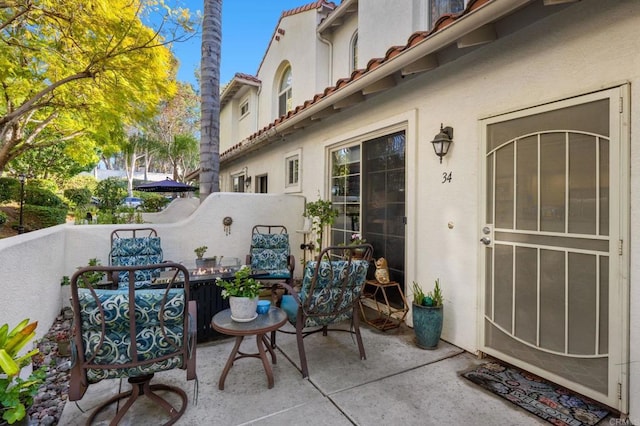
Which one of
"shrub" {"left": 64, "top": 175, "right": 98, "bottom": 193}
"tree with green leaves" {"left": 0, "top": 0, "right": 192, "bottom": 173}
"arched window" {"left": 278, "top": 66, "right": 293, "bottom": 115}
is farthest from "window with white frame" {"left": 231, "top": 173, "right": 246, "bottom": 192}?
"shrub" {"left": 64, "top": 175, "right": 98, "bottom": 193}

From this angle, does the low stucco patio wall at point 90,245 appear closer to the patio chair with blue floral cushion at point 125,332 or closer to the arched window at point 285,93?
the patio chair with blue floral cushion at point 125,332

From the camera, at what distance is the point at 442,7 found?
477 centimetres

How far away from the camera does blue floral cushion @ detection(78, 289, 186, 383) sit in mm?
1882

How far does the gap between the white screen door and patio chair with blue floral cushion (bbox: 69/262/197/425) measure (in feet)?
9.25

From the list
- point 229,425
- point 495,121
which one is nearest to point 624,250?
point 495,121

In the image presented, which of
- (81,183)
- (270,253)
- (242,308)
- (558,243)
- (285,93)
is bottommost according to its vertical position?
(242,308)

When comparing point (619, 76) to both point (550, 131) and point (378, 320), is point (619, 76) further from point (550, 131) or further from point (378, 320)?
point (378, 320)

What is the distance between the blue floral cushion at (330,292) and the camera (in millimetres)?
2797

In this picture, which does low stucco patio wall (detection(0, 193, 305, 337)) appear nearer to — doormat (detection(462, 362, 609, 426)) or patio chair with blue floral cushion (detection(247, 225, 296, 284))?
patio chair with blue floral cushion (detection(247, 225, 296, 284))

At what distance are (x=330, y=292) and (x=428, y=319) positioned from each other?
1179 millimetres

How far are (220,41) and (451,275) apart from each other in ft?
20.4

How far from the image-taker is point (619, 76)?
2217 millimetres

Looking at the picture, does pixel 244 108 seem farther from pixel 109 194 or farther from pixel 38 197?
pixel 38 197

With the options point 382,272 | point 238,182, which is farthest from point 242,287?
point 238,182
